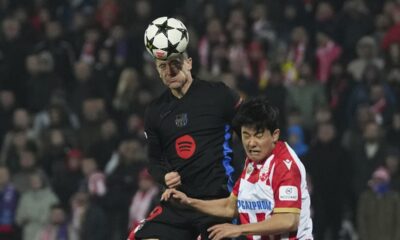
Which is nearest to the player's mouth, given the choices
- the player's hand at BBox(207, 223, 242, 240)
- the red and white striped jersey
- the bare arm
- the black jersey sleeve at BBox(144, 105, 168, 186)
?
the red and white striped jersey

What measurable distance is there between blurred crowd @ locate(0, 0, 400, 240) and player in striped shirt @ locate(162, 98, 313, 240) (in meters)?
6.45

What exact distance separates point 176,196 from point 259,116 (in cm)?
104

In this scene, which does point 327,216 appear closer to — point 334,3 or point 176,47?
point 334,3

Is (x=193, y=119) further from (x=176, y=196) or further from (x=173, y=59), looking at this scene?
(x=176, y=196)

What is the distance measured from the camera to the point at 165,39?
876 centimetres

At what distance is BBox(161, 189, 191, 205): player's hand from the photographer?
27.6 feet

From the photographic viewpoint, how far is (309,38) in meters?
18.7

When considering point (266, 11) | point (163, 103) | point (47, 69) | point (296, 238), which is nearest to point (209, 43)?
point (266, 11)

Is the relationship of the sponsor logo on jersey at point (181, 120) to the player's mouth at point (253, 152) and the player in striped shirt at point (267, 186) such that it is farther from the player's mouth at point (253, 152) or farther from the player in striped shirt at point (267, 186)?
the player's mouth at point (253, 152)

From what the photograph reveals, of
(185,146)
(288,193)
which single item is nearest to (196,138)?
(185,146)

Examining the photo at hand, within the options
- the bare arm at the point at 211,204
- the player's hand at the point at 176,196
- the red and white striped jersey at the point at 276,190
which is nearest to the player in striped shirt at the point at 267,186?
the red and white striped jersey at the point at 276,190

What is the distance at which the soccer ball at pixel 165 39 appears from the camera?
344 inches

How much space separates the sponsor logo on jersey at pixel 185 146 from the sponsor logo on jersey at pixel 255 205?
37.2 inches

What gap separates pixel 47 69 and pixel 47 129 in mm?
1370
